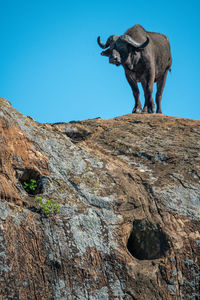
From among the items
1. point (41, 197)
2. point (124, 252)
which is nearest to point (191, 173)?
point (124, 252)

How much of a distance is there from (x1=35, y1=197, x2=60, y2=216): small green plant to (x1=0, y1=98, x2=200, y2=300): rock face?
3.6 inches

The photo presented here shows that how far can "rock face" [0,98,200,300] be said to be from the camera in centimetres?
668

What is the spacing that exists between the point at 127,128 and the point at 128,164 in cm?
219

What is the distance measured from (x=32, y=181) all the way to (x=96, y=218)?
150 centimetres

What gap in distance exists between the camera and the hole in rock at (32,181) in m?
8.02

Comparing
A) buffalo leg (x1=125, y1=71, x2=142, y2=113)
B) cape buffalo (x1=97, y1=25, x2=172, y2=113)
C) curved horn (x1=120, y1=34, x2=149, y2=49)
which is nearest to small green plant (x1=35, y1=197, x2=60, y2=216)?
cape buffalo (x1=97, y1=25, x2=172, y2=113)

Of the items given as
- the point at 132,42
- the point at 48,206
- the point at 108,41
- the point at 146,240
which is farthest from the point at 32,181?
the point at 108,41

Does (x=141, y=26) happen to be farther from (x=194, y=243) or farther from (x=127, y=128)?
(x=194, y=243)

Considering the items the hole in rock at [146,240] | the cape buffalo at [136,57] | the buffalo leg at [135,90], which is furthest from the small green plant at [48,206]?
the buffalo leg at [135,90]

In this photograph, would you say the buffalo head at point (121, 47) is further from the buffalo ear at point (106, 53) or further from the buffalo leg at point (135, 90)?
the buffalo leg at point (135, 90)

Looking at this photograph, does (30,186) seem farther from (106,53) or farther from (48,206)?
(106,53)

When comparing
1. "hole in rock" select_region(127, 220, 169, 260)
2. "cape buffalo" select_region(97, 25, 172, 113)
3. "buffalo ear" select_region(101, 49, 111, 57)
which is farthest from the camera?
"buffalo ear" select_region(101, 49, 111, 57)

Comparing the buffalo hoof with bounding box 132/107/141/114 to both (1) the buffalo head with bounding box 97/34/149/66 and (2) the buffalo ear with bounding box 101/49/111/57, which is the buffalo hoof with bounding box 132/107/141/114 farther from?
(2) the buffalo ear with bounding box 101/49/111/57

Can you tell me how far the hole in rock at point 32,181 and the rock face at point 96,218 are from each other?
22mm
